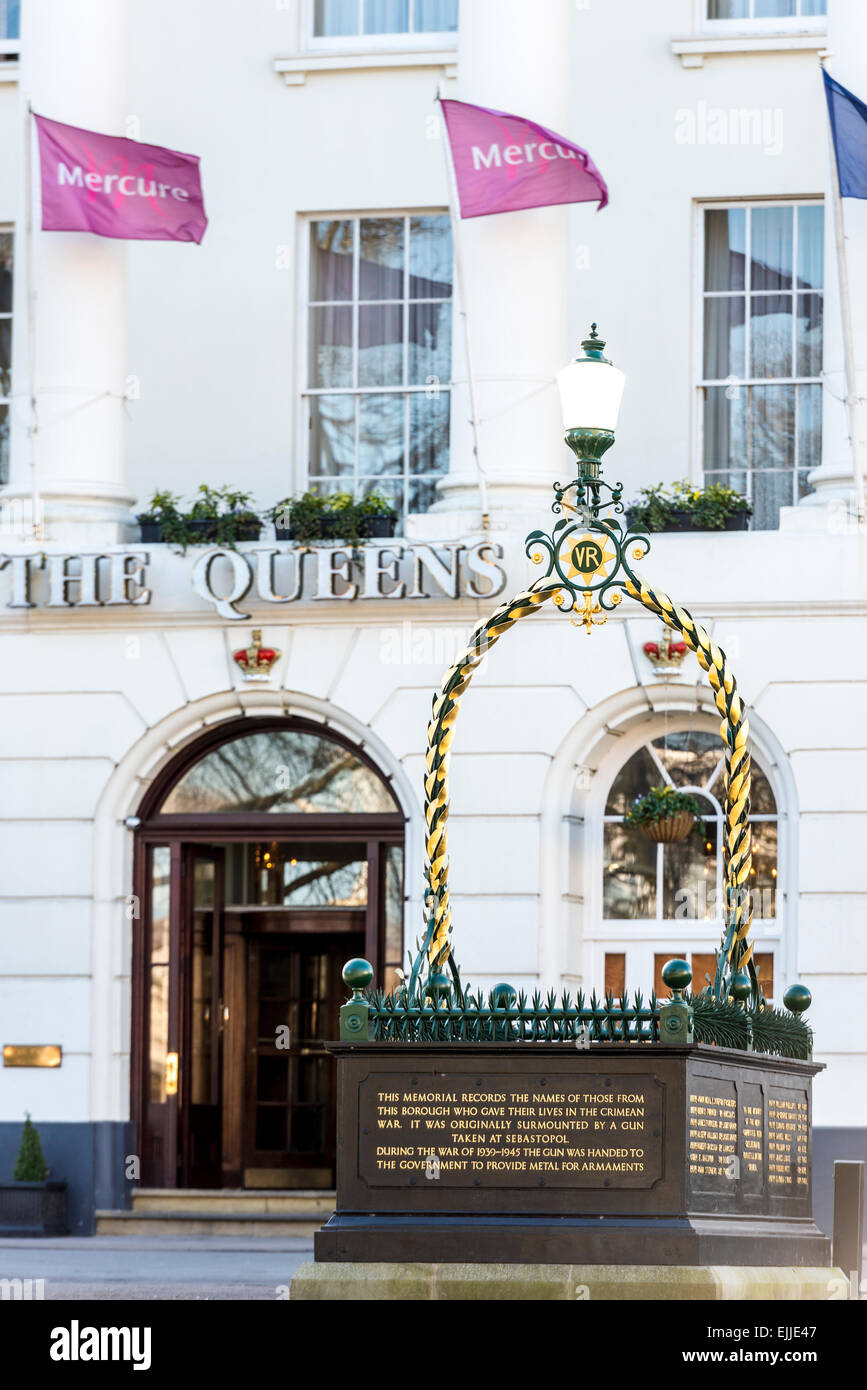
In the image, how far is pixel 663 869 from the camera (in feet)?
74.1

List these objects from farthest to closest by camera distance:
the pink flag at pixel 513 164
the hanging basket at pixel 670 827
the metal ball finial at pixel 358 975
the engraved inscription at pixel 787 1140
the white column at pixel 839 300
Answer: the hanging basket at pixel 670 827, the white column at pixel 839 300, the pink flag at pixel 513 164, the engraved inscription at pixel 787 1140, the metal ball finial at pixel 358 975

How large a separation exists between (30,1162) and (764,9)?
1319cm

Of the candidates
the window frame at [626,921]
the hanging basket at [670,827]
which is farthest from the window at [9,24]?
the hanging basket at [670,827]

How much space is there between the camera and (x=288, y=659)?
22.6 m

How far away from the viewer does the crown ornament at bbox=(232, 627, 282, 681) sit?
2255 centimetres

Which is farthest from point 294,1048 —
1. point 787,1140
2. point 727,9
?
point 787,1140

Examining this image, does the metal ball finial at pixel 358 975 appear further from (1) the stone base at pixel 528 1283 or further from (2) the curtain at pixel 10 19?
(2) the curtain at pixel 10 19

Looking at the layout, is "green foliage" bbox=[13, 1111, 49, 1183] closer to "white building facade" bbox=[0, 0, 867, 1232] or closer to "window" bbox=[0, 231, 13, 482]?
"white building facade" bbox=[0, 0, 867, 1232]

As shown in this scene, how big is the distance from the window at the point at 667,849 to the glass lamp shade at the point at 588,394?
29.0 feet

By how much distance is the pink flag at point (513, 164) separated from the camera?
840 inches

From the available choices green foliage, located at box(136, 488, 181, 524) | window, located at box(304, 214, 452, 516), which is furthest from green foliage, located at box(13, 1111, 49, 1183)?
window, located at box(304, 214, 452, 516)

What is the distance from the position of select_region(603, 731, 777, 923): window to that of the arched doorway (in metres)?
2.07

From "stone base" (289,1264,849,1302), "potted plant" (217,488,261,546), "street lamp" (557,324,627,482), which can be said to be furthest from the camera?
"potted plant" (217,488,261,546)

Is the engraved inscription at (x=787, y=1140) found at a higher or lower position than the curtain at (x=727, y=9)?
lower
